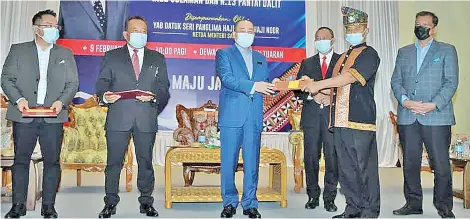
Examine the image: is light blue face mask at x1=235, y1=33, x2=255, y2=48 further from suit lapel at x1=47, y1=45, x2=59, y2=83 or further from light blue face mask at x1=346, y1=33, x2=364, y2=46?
suit lapel at x1=47, y1=45, x2=59, y2=83

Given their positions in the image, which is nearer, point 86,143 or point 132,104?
point 132,104

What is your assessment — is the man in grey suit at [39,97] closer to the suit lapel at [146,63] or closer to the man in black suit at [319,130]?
the suit lapel at [146,63]

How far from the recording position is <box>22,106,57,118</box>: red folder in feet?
10.8

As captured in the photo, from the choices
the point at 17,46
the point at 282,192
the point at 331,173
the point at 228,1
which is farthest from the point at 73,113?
the point at 228,1

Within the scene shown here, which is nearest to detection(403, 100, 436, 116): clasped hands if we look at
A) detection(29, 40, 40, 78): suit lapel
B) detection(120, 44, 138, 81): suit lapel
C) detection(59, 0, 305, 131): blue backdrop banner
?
detection(120, 44, 138, 81): suit lapel

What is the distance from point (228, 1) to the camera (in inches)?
308

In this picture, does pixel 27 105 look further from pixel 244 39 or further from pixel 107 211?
pixel 244 39

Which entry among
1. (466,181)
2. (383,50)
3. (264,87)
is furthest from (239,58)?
(383,50)

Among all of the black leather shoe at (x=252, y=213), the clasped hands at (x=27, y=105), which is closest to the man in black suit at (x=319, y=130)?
the black leather shoe at (x=252, y=213)

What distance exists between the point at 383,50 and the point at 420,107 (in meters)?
4.94

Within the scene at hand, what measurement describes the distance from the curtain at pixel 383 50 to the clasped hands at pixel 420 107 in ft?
15.4

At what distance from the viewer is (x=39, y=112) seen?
10.8 ft

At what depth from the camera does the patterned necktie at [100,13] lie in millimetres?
7555

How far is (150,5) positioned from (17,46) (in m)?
4.31
